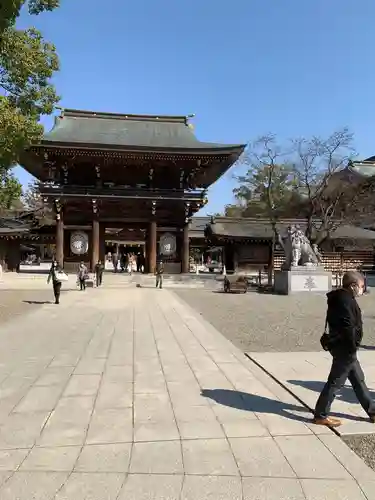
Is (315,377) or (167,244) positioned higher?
(167,244)

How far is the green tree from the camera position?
33.3ft

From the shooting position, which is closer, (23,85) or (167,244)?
(23,85)

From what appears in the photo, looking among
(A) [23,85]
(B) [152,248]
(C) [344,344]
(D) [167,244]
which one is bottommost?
(C) [344,344]

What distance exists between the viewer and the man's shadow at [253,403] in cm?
478

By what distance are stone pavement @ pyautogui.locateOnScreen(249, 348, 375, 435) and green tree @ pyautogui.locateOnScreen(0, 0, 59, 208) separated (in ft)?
25.0

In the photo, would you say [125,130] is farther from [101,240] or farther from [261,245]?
[261,245]

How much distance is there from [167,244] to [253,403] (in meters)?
27.8

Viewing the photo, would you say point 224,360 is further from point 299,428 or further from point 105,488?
point 105,488

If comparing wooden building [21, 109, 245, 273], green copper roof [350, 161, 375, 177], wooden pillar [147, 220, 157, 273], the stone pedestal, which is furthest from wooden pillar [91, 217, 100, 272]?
green copper roof [350, 161, 375, 177]

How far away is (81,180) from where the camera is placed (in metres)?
33.6

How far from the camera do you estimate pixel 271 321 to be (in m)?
12.3

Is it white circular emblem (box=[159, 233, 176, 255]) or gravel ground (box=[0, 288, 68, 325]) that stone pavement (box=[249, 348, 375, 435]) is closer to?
gravel ground (box=[0, 288, 68, 325])

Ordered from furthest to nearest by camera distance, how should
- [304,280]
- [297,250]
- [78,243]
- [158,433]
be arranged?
1. [78,243]
2. [297,250]
3. [304,280]
4. [158,433]

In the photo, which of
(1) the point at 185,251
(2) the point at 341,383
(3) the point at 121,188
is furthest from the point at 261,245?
(2) the point at 341,383
